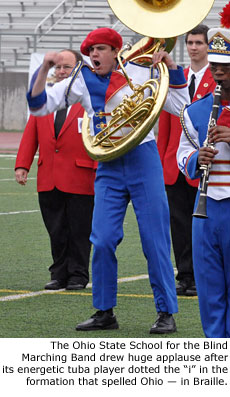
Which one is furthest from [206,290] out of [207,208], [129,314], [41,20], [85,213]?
[41,20]

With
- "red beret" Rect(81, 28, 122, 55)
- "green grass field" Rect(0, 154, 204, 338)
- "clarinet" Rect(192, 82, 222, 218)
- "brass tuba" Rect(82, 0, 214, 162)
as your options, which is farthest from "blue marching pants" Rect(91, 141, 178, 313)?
"clarinet" Rect(192, 82, 222, 218)

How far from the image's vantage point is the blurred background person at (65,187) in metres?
6.97

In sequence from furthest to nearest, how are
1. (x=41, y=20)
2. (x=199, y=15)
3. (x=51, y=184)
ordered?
(x=41, y=20)
(x=51, y=184)
(x=199, y=15)

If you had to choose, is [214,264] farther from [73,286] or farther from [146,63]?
[73,286]

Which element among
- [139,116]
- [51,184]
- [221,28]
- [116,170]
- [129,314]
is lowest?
[129,314]

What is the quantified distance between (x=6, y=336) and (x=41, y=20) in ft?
89.9

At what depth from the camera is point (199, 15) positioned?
16.4ft

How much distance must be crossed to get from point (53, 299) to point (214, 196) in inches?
109

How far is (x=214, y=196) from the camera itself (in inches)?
156

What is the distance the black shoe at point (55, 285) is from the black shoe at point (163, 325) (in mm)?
1724

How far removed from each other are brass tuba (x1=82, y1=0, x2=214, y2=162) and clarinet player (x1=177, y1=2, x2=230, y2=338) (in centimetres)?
96

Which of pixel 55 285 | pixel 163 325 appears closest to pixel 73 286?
pixel 55 285

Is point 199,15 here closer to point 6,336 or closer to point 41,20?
point 6,336

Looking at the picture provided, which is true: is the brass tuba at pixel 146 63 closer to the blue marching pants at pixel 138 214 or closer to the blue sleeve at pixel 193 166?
the blue marching pants at pixel 138 214
